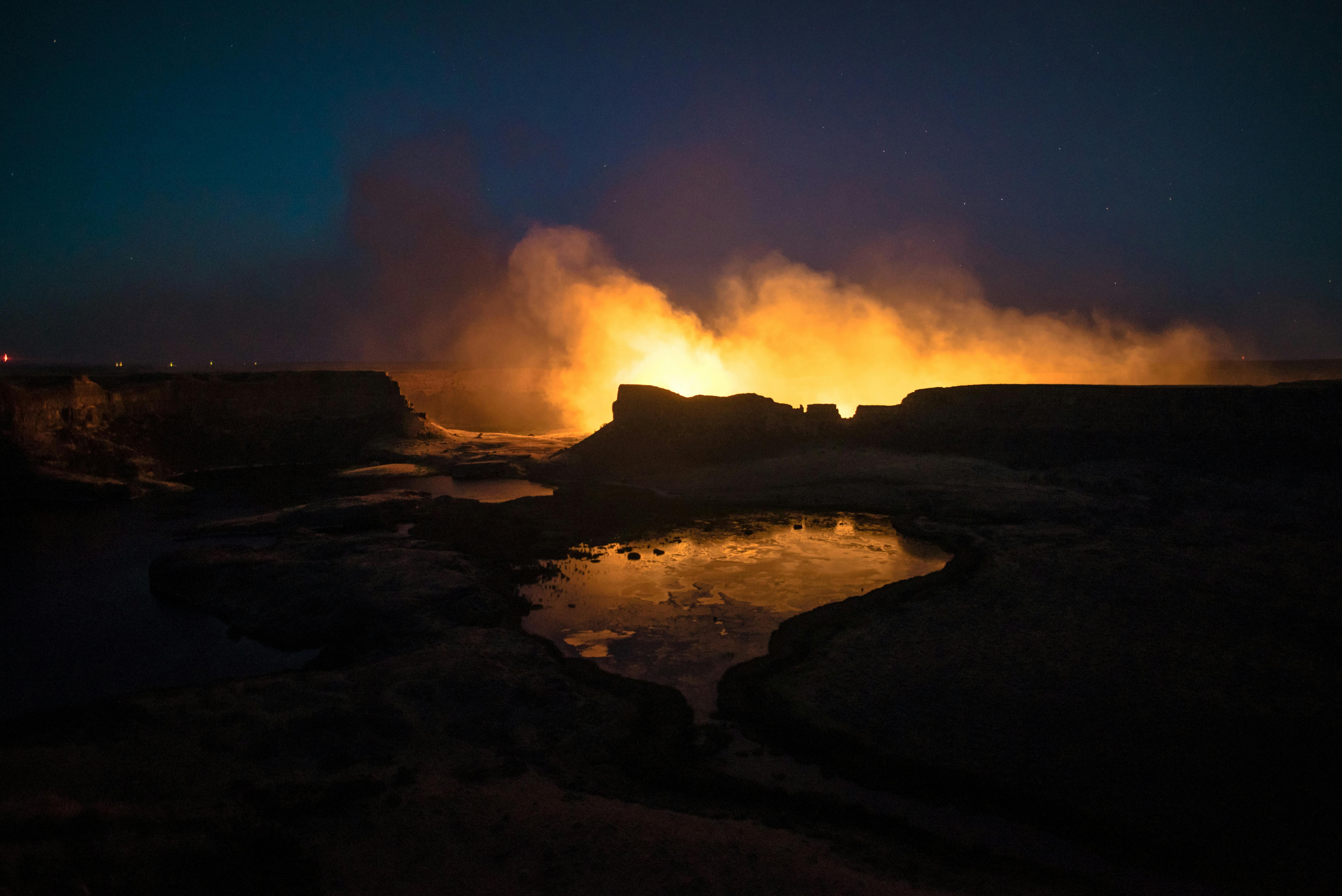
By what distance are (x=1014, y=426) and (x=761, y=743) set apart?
2495cm

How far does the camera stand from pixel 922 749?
919 cm

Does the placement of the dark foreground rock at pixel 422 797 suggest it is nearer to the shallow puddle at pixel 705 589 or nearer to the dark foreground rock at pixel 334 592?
the dark foreground rock at pixel 334 592

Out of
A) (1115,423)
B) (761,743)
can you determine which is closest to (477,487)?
(761,743)

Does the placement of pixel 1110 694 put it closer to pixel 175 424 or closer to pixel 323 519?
pixel 323 519

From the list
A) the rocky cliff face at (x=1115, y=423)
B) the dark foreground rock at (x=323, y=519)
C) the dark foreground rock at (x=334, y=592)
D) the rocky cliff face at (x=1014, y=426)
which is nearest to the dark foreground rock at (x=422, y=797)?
the dark foreground rock at (x=334, y=592)

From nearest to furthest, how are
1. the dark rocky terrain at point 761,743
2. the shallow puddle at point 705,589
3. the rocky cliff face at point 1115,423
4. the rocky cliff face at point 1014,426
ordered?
the dark rocky terrain at point 761,743 < the shallow puddle at point 705,589 < the rocky cliff face at point 1115,423 < the rocky cliff face at point 1014,426

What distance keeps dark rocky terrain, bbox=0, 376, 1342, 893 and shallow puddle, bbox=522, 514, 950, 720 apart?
0.68m

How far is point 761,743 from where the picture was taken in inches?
384

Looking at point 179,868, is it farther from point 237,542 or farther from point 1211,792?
point 237,542

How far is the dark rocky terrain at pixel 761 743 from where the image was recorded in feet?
21.7

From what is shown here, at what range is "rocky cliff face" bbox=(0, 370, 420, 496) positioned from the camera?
3066cm

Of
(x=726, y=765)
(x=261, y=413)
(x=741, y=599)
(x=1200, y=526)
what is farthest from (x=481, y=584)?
(x=261, y=413)

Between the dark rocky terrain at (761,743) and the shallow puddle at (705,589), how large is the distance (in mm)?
677

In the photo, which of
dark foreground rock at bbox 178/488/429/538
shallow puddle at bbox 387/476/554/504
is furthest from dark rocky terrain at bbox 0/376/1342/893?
shallow puddle at bbox 387/476/554/504
